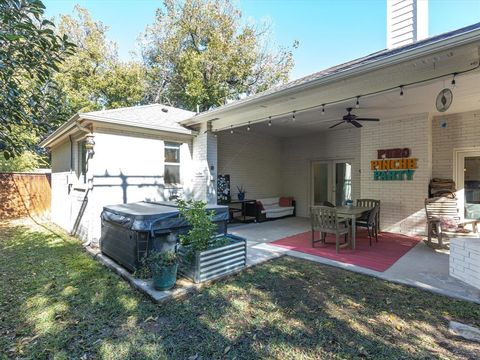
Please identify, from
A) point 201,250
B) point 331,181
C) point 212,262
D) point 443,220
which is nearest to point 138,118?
point 201,250

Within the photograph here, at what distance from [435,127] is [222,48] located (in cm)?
1169

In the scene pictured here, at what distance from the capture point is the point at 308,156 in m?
10.4

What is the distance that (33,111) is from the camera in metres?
3.12

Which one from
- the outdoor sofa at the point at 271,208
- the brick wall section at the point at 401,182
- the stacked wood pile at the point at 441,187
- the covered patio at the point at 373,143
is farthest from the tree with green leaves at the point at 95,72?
the stacked wood pile at the point at 441,187

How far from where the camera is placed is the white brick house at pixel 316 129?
14.1ft

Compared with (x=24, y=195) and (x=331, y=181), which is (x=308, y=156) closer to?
(x=331, y=181)

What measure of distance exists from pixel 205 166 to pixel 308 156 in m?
4.83

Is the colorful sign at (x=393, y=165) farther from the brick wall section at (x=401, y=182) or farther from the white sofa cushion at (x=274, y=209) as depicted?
the white sofa cushion at (x=274, y=209)

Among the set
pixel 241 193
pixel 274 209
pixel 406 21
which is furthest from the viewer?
pixel 274 209

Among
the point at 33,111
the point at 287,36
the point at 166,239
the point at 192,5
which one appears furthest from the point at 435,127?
the point at 192,5

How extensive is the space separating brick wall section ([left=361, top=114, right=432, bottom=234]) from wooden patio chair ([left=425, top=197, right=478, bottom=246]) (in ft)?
2.12

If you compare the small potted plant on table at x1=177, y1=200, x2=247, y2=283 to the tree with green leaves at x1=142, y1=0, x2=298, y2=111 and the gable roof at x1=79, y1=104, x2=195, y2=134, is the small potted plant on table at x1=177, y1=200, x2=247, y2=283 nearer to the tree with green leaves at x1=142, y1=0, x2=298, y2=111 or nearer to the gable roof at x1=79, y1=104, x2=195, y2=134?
the gable roof at x1=79, y1=104, x2=195, y2=134

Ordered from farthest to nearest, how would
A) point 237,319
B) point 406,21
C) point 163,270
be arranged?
1. point 406,21
2. point 163,270
3. point 237,319

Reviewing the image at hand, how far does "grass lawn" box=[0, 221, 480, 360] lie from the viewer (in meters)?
2.30
